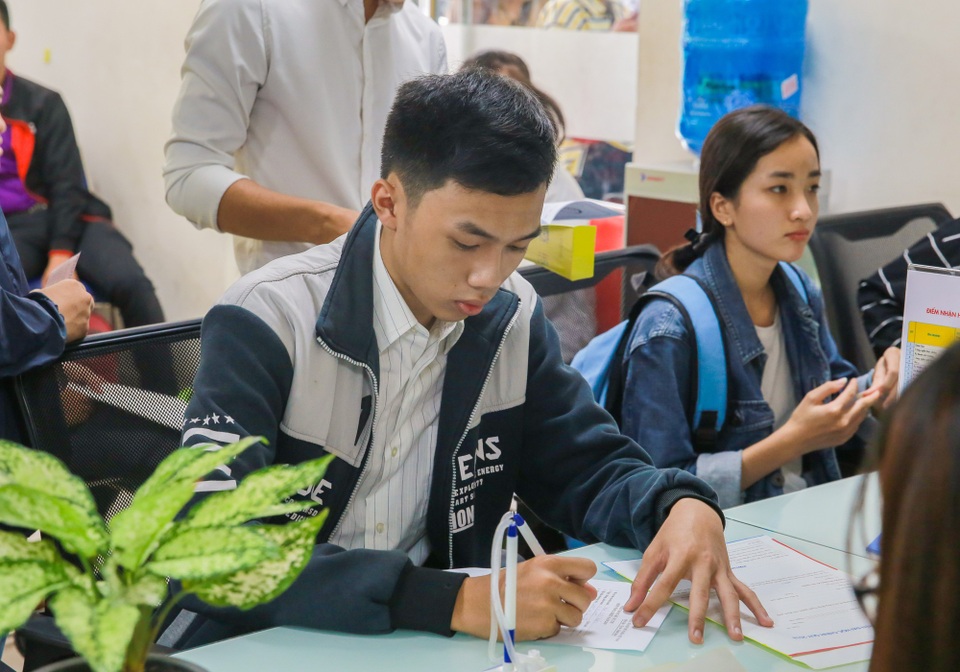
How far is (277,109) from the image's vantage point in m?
1.98

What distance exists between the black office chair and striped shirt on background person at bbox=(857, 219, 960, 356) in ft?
4.64

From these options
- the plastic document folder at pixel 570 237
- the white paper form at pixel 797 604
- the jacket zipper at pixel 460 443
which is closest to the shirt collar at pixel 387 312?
the jacket zipper at pixel 460 443

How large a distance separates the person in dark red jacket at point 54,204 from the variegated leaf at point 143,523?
3.35 meters

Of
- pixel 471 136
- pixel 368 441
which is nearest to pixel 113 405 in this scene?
pixel 368 441

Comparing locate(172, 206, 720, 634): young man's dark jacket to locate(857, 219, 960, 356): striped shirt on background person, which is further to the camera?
locate(857, 219, 960, 356): striped shirt on background person

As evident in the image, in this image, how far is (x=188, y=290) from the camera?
4.40m

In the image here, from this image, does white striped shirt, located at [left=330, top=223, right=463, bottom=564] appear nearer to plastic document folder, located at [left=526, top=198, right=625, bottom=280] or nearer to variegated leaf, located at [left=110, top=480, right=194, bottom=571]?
plastic document folder, located at [left=526, top=198, right=625, bottom=280]

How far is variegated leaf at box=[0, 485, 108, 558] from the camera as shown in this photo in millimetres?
707

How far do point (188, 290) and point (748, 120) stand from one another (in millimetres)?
2907

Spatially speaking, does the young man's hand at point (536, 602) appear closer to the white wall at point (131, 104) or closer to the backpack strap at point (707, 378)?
the backpack strap at point (707, 378)

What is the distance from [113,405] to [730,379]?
3.32 ft

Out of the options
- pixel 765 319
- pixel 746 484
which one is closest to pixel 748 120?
pixel 765 319

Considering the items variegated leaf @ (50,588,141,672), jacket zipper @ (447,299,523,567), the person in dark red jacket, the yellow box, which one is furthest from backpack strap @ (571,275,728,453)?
the person in dark red jacket

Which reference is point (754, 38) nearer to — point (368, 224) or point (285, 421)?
point (368, 224)
